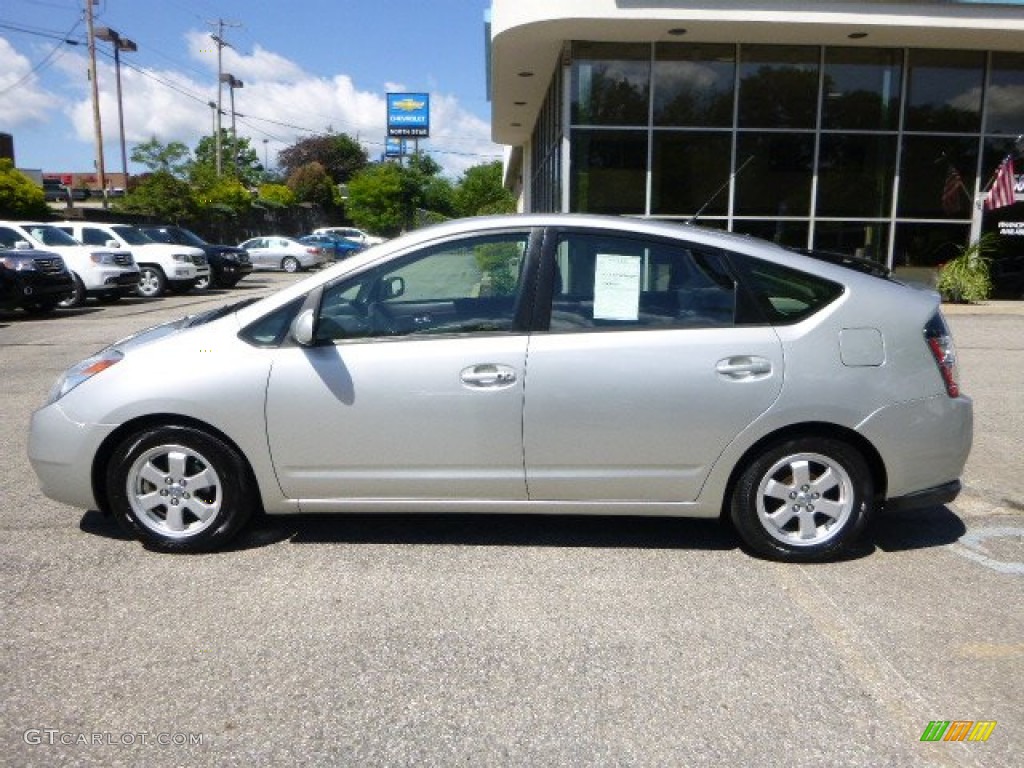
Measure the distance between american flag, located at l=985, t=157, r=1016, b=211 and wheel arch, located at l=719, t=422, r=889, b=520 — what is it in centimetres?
Answer: 1481

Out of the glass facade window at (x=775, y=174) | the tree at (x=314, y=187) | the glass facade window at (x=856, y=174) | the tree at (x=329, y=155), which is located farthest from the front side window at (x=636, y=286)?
the tree at (x=329, y=155)

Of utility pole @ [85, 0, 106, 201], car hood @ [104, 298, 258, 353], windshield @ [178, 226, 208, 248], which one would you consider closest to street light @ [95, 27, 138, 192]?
utility pole @ [85, 0, 106, 201]

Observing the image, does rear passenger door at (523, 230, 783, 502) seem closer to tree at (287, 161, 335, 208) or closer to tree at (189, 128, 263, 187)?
tree at (189, 128, 263, 187)

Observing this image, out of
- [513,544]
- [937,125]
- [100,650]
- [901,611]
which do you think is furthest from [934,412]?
[937,125]

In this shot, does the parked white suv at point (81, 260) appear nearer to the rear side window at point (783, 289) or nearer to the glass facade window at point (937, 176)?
the glass facade window at point (937, 176)

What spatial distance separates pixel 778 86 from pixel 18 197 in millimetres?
22237

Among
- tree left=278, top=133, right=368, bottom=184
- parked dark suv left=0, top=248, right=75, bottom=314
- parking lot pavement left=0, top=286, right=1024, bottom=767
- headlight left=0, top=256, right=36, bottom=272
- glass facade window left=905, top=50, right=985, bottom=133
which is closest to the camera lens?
parking lot pavement left=0, top=286, right=1024, bottom=767

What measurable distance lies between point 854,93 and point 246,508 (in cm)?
1537

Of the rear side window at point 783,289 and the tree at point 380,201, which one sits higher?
the tree at point 380,201

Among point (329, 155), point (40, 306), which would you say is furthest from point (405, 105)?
point (40, 306)

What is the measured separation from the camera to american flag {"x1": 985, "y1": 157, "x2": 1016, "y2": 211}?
16.2 metres

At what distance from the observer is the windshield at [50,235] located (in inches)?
703

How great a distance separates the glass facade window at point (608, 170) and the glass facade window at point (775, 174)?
75.3 inches

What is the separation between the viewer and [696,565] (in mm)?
4148
